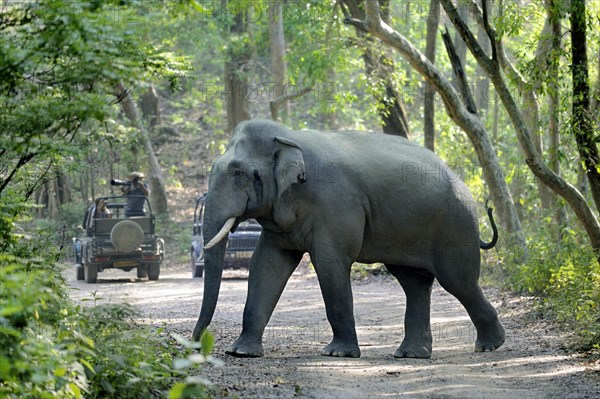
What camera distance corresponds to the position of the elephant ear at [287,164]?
36.9 feet

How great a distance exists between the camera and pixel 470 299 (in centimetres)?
1205

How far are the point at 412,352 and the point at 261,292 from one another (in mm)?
1790

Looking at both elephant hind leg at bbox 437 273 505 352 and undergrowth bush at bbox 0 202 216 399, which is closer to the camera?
undergrowth bush at bbox 0 202 216 399

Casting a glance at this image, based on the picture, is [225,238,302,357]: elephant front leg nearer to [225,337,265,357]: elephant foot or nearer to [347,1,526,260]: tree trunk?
[225,337,265,357]: elephant foot

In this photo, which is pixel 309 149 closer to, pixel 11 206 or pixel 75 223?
pixel 11 206

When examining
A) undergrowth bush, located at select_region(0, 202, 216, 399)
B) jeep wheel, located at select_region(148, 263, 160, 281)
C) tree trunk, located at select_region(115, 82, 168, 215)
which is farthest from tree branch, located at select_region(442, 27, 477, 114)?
tree trunk, located at select_region(115, 82, 168, 215)

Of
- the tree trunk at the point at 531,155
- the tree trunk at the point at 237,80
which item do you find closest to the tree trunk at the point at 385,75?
the tree trunk at the point at 531,155

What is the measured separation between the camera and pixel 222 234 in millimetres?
11016

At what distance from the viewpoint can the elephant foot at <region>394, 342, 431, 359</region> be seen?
11.6 metres

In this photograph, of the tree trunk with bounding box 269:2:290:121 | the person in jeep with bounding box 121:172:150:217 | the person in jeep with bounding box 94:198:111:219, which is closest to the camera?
the person in jeep with bounding box 94:198:111:219

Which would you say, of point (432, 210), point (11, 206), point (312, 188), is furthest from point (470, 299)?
point (11, 206)

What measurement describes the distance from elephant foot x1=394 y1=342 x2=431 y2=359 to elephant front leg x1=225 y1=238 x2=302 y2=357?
4.86 feet

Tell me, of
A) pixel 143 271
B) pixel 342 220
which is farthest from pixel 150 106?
pixel 342 220

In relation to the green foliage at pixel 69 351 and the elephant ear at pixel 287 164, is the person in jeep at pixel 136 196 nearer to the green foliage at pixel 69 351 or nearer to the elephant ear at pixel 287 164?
the elephant ear at pixel 287 164
